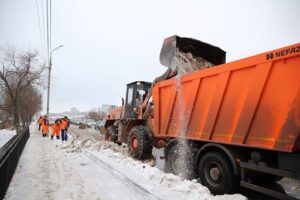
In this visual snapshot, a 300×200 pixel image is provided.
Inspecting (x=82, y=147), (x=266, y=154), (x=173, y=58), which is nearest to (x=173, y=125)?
(x=173, y=58)

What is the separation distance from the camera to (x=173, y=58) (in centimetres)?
819

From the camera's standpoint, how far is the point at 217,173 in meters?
5.86

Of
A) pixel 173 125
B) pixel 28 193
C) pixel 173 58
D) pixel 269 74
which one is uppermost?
pixel 173 58

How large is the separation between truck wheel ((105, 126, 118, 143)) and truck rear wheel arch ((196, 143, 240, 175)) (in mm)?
7698

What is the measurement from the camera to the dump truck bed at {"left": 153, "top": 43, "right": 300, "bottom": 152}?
14.8ft

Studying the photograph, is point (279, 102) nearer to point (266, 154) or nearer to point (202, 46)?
point (266, 154)

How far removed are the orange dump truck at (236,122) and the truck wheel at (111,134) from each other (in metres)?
5.81

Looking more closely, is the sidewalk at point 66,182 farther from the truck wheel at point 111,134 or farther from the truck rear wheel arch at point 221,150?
the truck wheel at point 111,134

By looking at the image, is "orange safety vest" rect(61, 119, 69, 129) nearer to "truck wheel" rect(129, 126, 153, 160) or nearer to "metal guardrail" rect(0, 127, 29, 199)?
"truck wheel" rect(129, 126, 153, 160)

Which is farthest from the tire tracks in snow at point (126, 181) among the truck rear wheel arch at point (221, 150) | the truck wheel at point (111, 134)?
the truck wheel at point (111, 134)

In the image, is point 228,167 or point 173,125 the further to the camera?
point 173,125

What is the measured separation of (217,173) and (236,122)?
1.12 m

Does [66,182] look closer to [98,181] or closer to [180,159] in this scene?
[98,181]

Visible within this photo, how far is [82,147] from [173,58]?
619 centimetres
